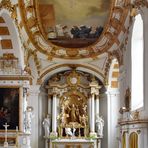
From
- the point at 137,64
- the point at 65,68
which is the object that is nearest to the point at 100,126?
the point at 65,68

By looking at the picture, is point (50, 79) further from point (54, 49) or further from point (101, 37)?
point (101, 37)

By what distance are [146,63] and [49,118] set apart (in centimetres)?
1194

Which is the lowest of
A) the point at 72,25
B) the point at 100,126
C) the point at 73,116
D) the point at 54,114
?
the point at 100,126

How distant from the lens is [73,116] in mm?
29250

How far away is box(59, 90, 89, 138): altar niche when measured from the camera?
1140 inches

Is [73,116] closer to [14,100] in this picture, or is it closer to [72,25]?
[72,25]

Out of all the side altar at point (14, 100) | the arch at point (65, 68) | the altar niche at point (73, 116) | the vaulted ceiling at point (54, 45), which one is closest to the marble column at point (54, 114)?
the altar niche at point (73, 116)

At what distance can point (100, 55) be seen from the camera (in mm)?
27219

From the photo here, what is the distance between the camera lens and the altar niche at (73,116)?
28953 millimetres

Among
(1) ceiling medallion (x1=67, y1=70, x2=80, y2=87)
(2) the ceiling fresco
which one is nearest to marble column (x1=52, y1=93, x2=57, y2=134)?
(1) ceiling medallion (x1=67, y1=70, x2=80, y2=87)

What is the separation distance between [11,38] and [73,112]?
8.64 m

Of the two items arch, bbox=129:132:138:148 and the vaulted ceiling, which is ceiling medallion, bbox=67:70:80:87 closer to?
the vaulted ceiling

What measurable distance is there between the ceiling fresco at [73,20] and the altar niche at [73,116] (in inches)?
169

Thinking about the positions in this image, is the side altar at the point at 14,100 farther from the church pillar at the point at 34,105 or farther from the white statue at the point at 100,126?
the white statue at the point at 100,126
